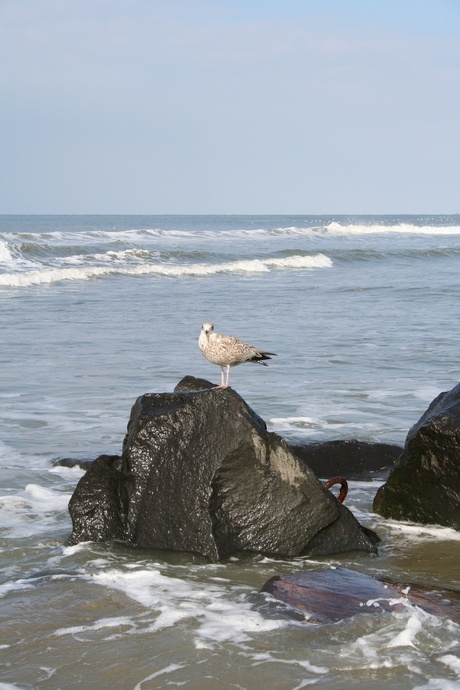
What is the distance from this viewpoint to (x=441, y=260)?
130 feet

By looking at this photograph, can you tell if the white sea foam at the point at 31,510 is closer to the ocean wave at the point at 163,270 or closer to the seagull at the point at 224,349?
the seagull at the point at 224,349

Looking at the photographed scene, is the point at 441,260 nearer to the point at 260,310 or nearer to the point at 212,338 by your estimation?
the point at 260,310

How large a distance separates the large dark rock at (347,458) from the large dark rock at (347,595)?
2463 mm

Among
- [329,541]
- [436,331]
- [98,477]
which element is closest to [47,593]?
[98,477]

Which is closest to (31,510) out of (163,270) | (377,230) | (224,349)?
(224,349)

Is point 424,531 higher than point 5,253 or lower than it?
lower

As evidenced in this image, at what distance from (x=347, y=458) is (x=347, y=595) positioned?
2958 mm

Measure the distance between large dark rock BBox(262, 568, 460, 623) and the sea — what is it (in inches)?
2.8

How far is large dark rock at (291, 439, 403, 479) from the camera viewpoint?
7734 mm

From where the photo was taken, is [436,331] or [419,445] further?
[436,331]

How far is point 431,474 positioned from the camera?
21.0 ft

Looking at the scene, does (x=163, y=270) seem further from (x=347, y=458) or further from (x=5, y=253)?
(x=347, y=458)

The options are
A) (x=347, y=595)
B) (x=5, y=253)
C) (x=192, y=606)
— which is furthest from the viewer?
(x=5, y=253)

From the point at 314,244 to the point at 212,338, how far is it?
43407 millimetres
